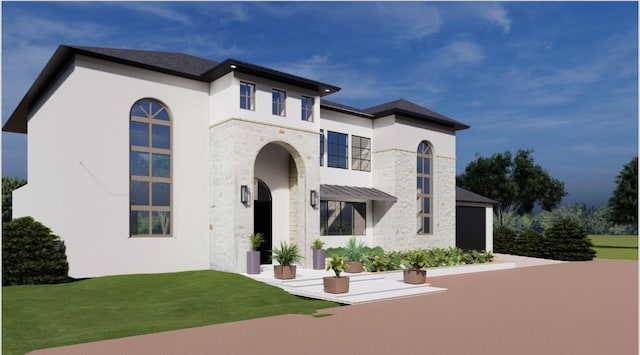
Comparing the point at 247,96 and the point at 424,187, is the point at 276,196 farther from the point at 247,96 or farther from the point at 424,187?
the point at 424,187

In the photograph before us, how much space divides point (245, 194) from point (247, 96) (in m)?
3.92

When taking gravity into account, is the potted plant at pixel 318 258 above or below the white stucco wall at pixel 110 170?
below

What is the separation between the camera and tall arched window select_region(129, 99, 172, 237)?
56.2 feet

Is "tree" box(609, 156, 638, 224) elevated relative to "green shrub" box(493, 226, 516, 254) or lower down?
elevated

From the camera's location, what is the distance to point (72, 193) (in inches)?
641

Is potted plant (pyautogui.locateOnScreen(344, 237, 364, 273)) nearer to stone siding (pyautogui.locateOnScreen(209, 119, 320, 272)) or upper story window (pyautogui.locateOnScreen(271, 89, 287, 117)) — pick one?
stone siding (pyautogui.locateOnScreen(209, 119, 320, 272))

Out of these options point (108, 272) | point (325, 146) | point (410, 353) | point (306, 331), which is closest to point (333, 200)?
point (325, 146)

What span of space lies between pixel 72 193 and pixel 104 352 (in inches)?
391

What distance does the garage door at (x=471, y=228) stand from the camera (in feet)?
100

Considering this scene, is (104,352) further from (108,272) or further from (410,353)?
(108,272)

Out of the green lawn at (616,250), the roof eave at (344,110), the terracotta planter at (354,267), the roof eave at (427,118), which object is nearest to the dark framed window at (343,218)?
the terracotta planter at (354,267)

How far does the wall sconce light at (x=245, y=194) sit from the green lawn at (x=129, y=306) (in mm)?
2835

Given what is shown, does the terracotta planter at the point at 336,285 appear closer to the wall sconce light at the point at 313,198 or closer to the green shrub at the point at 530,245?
the wall sconce light at the point at 313,198

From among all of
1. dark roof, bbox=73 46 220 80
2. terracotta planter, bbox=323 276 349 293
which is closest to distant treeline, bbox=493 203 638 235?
dark roof, bbox=73 46 220 80
